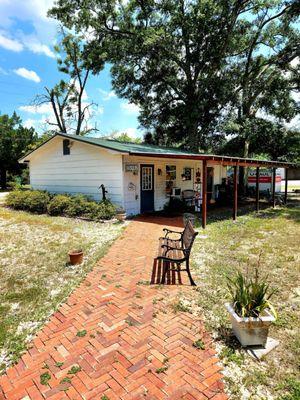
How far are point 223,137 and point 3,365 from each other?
67.0 ft

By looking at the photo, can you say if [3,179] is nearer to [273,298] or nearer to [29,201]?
[29,201]

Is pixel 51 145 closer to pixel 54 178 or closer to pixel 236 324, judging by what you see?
pixel 54 178

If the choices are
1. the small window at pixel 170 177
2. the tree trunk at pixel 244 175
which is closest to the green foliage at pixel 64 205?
the small window at pixel 170 177

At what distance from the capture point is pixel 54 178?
14.0 metres

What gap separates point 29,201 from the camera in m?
11.9

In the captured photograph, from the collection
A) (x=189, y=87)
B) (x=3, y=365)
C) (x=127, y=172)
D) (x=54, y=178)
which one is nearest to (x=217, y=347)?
(x=3, y=365)

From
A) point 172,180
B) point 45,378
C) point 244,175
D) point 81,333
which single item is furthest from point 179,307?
point 244,175

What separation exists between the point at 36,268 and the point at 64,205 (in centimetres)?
596

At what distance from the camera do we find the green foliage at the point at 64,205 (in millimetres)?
9719

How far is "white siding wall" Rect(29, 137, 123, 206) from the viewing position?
34.6 ft

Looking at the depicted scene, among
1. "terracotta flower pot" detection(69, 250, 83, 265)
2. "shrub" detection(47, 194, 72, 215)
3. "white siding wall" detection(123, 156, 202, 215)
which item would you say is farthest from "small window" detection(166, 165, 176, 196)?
"terracotta flower pot" detection(69, 250, 83, 265)

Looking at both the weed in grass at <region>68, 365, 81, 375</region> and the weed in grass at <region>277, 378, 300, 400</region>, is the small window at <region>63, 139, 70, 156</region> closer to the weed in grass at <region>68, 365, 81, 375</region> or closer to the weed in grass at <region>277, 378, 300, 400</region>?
the weed in grass at <region>68, 365, 81, 375</region>

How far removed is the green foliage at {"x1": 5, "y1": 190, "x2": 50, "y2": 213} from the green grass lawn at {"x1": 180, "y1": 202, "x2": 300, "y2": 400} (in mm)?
7489

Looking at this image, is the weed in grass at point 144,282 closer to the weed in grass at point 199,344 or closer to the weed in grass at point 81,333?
the weed in grass at point 81,333
